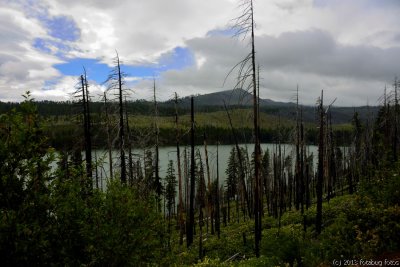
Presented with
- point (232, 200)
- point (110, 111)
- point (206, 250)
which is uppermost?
point (110, 111)

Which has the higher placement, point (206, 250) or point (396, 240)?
point (396, 240)

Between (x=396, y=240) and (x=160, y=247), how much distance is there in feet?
26.3

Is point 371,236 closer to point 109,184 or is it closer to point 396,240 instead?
point 396,240

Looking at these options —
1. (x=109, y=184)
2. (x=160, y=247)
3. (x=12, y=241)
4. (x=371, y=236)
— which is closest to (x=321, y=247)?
(x=371, y=236)

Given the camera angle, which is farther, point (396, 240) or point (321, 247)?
point (321, 247)

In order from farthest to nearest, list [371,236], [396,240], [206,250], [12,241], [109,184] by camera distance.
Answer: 1. [206,250]
2. [371,236]
3. [396,240]
4. [109,184]
5. [12,241]

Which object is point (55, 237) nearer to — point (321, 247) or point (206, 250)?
point (321, 247)

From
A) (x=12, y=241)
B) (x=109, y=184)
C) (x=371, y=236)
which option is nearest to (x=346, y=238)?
(x=371, y=236)

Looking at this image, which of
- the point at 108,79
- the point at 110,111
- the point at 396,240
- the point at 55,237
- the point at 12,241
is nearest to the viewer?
the point at 12,241

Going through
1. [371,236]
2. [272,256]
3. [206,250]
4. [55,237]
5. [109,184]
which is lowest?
[206,250]

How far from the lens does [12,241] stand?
6.71 metres

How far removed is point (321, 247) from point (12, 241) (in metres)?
10.6

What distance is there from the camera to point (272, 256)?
1251cm

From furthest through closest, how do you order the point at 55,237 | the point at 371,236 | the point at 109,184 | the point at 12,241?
the point at 371,236
the point at 109,184
the point at 55,237
the point at 12,241
